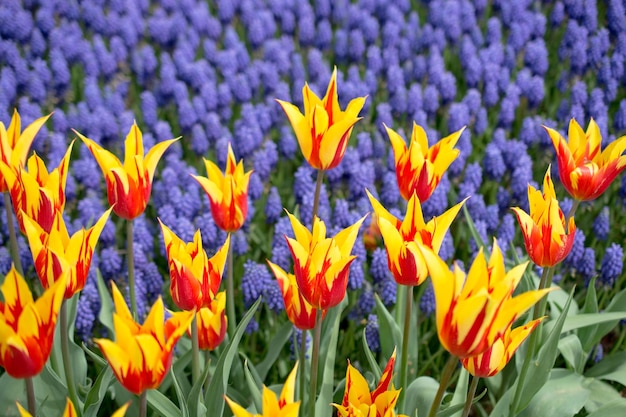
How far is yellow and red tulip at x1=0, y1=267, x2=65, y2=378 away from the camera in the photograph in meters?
1.31

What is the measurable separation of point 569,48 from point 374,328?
2.26m

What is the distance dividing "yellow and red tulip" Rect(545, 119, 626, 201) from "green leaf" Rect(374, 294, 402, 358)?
1.97ft

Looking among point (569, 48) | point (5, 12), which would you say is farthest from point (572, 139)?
point (5, 12)

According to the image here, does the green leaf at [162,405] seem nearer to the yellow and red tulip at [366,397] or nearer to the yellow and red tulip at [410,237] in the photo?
the yellow and red tulip at [366,397]

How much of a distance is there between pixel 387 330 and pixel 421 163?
585 mm

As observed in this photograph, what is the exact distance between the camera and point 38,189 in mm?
1655

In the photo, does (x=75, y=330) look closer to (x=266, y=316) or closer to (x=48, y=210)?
(x=266, y=316)

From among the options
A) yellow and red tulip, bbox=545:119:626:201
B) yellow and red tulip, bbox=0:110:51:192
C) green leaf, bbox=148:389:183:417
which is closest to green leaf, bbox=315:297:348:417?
green leaf, bbox=148:389:183:417

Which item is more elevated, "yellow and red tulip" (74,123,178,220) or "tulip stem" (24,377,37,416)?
"yellow and red tulip" (74,123,178,220)

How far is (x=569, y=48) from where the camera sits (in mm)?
3967

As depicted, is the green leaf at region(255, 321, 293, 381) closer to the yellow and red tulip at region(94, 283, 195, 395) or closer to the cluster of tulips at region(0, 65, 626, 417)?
the cluster of tulips at region(0, 65, 626, 417)

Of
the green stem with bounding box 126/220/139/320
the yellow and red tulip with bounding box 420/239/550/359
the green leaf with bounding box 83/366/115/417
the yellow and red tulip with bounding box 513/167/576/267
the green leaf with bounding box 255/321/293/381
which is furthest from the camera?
the green leaf with bounding box 255/321/293/381

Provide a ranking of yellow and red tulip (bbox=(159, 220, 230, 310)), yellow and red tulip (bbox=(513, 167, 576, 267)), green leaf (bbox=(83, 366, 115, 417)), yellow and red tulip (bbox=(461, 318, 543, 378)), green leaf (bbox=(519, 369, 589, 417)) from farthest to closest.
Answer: green leaf (bbox=(519, 369, 589, 417)) → green leaf (bbox=(83, 366, 115, 417)) → yellow and red tulip (bbox=(513, 167, 576, 267)) → yellow and red tulip (bbox=(159, 220, 230, 310)) → yellow and red tulip (bbox=(461, 318, 543, 378))

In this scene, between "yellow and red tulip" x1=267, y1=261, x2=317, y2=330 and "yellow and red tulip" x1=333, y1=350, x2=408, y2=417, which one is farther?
"yellow and red tulip" x1=267, y1=261, x2=317, y2=330
